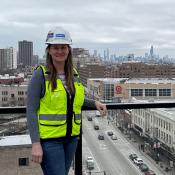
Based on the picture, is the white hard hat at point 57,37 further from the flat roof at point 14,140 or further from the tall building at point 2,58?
the tall building at point 2,58

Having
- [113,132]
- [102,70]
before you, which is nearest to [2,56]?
[102,70]

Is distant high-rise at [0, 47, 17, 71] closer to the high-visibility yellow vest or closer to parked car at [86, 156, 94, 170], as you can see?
parked car at [86, 156, 94, 170]

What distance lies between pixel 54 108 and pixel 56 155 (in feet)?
0.92

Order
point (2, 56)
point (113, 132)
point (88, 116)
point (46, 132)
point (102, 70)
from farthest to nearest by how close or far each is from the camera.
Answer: point (2, 56), point (102, 70), point (113, 132), point (88, 116), point (46, 132)

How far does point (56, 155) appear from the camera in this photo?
2221mm

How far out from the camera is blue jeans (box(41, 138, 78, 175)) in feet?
7.26

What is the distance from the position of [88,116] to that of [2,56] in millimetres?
104782

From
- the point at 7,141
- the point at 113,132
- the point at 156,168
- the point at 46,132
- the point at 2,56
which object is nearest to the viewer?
the point at 46,132

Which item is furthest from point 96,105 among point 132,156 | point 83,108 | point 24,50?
point 24,50

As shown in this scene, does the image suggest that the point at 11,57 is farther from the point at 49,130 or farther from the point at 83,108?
the point at 49,130

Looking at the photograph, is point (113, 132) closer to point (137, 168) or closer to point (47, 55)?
point (137, 168)

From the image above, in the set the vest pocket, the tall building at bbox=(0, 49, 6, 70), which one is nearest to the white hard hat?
the vest pocket

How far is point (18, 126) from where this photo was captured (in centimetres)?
320

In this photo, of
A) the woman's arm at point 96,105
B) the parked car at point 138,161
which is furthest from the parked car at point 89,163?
the woman's arm at point 96,105
